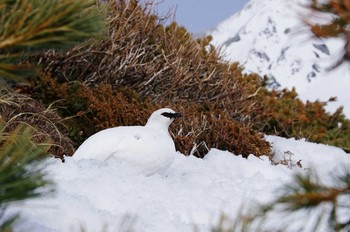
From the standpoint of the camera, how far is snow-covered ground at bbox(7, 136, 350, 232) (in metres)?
2.12

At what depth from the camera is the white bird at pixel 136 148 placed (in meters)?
3.36

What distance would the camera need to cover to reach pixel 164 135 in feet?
11.8

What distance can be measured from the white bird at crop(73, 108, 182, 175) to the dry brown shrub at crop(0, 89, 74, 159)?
127 cm

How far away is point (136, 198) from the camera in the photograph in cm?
267

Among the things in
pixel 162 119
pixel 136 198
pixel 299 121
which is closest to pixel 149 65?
pixel 299 121

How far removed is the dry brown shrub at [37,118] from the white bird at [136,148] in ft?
4.18

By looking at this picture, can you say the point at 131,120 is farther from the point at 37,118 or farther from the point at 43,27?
the point at 43,27

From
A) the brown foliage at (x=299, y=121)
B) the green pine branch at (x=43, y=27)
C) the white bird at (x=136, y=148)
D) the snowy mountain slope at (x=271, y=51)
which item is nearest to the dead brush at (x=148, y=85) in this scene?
the brown foliage at (x=299, y=121)

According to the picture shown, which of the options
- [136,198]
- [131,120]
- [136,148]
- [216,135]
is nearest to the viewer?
[136,198]

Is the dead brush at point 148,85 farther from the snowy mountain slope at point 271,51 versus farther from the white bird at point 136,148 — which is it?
the snowy mountain slope at point 271,51

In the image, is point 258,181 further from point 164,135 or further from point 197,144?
point 197,144

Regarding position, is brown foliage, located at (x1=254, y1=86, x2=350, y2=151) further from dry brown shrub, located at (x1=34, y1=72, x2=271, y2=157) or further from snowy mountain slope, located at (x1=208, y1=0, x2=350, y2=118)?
snowy mountain slope, located at (x1=208, y1=0, x2=350, y2=118)

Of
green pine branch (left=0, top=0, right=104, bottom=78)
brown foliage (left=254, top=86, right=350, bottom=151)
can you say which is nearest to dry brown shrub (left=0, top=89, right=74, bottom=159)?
brown foliage (left=254, top=86, right=350, bottom=151)

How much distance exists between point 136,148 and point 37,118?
2.07 m
